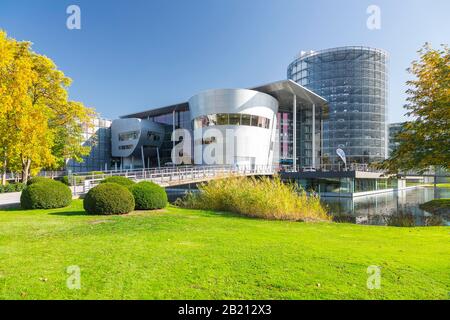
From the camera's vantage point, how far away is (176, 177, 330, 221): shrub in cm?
1418

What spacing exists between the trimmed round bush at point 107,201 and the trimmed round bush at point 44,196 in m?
3.30

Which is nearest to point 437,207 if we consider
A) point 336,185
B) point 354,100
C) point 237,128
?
point 336,185

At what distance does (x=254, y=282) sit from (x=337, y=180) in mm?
37861

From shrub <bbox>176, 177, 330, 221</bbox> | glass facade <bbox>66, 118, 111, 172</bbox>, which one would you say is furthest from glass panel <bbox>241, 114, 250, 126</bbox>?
glass facade <bbox>66, 118, 111, 172</bbox>

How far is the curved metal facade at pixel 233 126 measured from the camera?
155ft

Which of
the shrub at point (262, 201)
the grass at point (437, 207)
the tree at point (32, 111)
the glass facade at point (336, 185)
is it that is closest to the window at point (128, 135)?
the tree at point (32, 111)

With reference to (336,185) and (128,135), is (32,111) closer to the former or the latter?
(336,185)

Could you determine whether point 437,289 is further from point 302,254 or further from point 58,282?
point 58,282

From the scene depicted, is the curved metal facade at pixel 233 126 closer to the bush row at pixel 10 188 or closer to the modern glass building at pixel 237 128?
the modern glass building at pixel 237 128

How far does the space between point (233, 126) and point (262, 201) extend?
110 ft

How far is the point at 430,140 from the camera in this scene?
17719 millimetres

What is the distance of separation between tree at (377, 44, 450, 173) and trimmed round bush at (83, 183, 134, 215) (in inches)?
651

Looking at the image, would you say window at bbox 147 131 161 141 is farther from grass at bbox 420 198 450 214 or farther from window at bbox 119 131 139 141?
grass at bbox 420 198 450 214

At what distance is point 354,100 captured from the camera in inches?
3078
